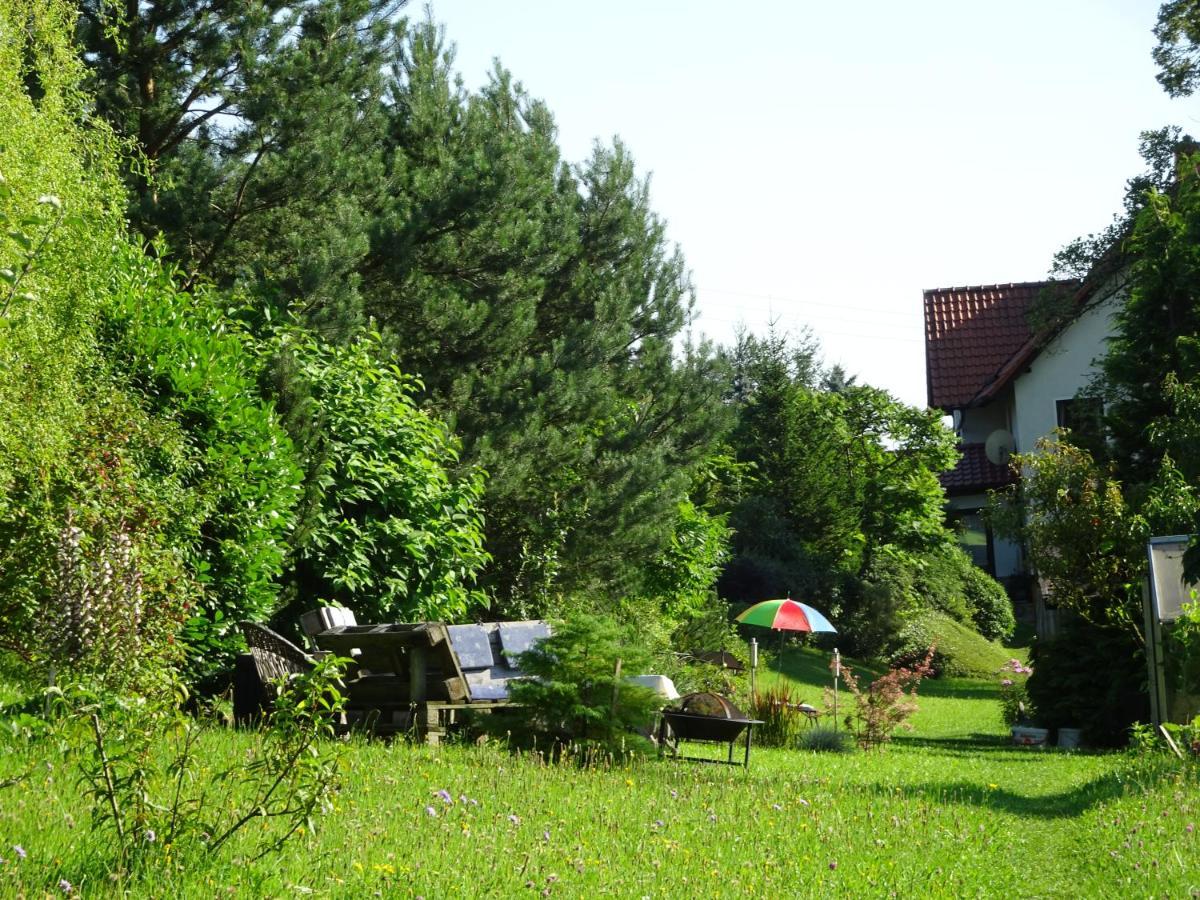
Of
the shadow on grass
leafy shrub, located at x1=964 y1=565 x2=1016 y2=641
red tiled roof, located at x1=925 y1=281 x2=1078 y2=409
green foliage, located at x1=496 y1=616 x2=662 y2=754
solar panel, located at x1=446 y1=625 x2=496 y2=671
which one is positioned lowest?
the shadow on grass

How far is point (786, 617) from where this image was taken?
20625 mm

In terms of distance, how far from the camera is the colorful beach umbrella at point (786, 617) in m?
20.3

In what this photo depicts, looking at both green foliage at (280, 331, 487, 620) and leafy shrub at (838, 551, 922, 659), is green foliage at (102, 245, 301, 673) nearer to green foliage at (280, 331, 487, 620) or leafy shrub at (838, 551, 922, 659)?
green foliage at (280, 331, 487, 620)

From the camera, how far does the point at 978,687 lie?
30.8m

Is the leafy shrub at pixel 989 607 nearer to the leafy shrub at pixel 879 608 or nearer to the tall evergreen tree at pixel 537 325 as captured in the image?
the leafy shrub at pixel 879 608

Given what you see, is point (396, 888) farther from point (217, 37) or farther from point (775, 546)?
point (775, 546)

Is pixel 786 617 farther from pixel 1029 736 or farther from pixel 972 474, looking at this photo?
pixel 972 474

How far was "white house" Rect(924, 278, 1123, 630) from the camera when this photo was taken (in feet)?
106

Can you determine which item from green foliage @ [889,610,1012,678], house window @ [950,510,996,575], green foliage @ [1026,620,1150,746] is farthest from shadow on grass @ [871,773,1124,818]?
house window @ [950,510,996,575]

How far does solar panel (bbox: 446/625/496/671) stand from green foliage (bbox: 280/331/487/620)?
80cm

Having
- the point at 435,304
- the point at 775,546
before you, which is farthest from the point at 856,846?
the point at 775,546

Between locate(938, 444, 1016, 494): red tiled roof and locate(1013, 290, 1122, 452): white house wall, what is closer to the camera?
locate(1013, 290, 1122, 452): white house wall

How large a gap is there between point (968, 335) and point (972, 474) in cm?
552

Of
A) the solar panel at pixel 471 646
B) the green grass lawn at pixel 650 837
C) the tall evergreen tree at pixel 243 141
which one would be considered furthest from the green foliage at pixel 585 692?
the tall evergreen tree at pixel 243 141
